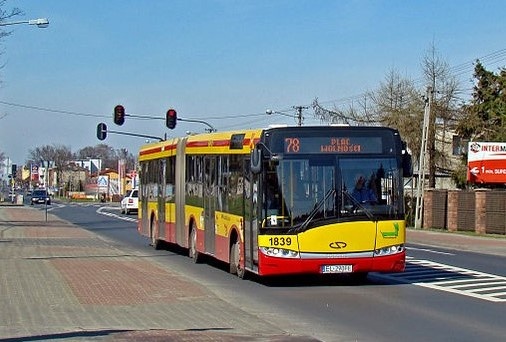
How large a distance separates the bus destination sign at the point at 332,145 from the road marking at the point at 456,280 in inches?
118

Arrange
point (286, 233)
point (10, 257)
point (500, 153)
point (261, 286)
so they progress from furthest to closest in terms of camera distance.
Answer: point (500, 153), point (10, 257), point (261, 286), point (286, 233)

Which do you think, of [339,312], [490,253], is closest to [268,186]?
[339,312]

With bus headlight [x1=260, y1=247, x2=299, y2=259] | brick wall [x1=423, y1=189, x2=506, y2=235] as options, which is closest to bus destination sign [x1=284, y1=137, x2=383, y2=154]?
bus headlight [x1=260, y1=247, x2=299, y2=259]

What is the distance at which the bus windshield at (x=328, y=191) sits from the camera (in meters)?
17.3

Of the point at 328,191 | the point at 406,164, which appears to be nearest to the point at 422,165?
the point at 406,164

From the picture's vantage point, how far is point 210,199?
21.8 metres

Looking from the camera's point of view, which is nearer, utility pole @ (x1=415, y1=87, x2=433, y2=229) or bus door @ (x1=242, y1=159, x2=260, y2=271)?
bus door @ (x1=242, y1=159, x2=260, y2=271)

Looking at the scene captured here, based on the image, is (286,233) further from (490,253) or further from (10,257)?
(490,253)

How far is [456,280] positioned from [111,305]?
27.0 feet

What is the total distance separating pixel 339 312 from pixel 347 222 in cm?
316

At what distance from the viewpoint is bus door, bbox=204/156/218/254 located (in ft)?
70.5

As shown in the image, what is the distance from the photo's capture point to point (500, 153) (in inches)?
1959

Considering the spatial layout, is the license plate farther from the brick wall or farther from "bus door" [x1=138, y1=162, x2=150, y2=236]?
the brick wall

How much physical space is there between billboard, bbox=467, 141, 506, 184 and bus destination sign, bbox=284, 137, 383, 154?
108 ft
